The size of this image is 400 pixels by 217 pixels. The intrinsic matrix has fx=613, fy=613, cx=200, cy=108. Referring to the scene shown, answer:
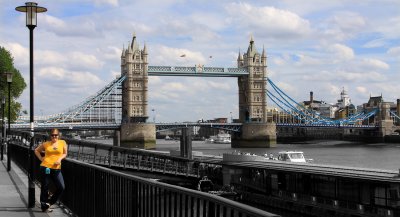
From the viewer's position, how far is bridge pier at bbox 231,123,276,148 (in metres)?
109

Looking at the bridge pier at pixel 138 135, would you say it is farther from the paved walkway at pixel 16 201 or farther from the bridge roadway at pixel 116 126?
the paved walkway at pixel 16 201

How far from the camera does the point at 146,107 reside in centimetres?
11744

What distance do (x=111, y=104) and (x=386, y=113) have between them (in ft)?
190

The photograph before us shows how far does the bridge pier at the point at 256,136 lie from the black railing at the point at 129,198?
10016 cm

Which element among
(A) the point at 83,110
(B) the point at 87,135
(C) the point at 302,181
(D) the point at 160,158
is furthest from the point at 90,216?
(B) the point at 87,135

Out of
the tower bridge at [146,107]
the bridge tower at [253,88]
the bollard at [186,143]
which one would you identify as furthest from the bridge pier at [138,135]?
the bollard at [186,143]

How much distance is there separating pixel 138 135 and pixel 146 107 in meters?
16.4

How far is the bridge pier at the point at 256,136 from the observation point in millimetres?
109375

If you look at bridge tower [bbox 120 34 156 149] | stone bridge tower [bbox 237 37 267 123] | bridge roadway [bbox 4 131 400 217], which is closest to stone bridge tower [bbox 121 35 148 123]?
bridge tower [bbox 120 34 156 149]

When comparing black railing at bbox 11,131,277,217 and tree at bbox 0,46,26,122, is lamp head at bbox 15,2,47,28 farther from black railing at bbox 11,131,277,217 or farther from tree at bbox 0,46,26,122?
tree at bbox 0,46,26,122

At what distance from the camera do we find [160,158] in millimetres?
29703

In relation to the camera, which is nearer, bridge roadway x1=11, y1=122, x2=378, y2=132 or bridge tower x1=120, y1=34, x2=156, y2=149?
bridge roadway x1=11, y1=122, x2=378, y2=132

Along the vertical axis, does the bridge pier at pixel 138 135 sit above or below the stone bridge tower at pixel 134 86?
below

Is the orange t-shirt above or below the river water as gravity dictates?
above
